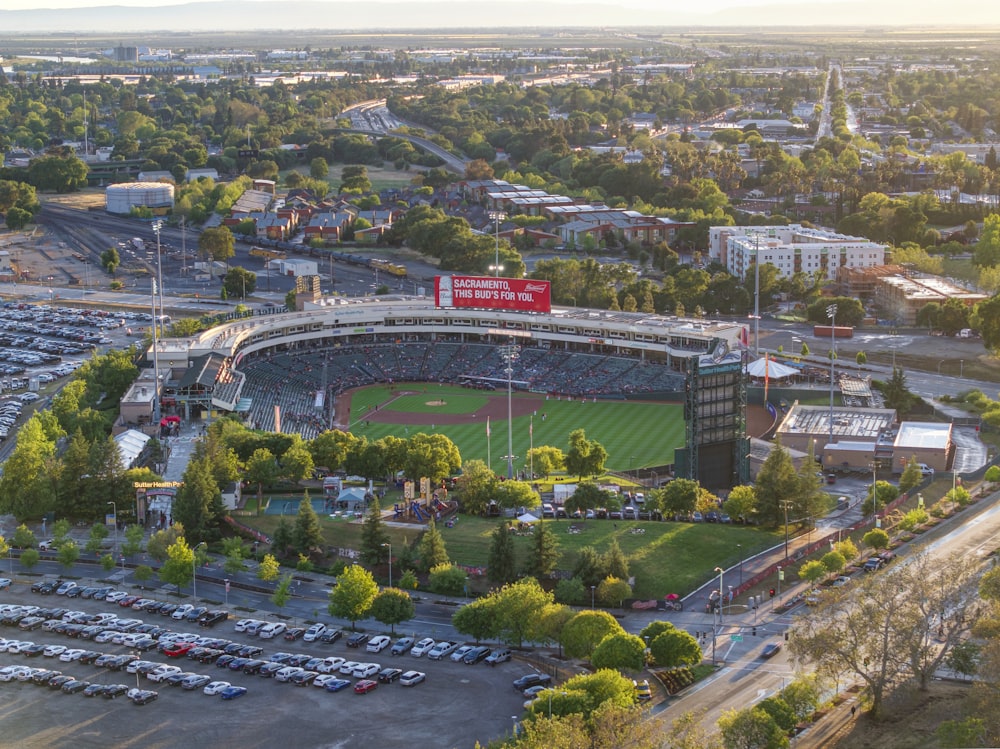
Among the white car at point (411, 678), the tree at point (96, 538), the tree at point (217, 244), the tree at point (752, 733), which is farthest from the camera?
the tree at point (217, 244)

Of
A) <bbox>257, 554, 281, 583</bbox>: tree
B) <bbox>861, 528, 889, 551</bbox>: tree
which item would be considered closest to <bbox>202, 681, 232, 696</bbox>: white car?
<bbox>257, 554, 281, 583</bbox>: tree

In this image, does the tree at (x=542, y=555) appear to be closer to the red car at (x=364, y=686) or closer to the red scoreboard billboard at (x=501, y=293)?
the red car at (x=364, y=686)

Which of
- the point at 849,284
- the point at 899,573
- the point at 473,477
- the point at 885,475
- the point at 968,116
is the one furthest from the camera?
the point at 968,116

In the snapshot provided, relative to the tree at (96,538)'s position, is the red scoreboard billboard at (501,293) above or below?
above

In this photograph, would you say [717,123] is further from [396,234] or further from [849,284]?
[849,284]

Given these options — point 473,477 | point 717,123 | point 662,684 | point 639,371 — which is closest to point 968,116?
point 717,123

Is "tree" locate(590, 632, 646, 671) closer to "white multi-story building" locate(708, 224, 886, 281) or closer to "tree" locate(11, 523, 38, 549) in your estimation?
"tree" locate(11, 523, 38, 549)

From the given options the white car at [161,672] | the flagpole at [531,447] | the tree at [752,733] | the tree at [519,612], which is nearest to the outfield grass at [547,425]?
the flagpole at [531,447]

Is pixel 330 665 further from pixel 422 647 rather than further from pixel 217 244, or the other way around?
pixel 217 244
